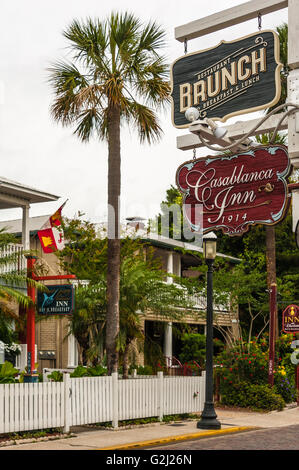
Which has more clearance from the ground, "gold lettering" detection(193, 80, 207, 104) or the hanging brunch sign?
"gold lettering" detection(193, 80, 207, 104)

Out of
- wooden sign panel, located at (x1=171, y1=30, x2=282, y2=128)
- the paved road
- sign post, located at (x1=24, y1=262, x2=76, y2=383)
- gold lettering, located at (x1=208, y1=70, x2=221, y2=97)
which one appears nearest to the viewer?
wooden sign panel, located at (x1=171, y1=30, x2=282, y2=128)

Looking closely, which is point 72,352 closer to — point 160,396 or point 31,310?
point 31,310

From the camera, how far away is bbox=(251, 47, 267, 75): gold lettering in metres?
7.67

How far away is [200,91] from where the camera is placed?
26.8 ft

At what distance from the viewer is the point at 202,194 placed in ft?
25.2

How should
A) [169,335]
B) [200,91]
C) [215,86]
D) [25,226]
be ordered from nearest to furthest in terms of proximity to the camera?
[215,86] < [200,91] < [25,226] < [169,335]

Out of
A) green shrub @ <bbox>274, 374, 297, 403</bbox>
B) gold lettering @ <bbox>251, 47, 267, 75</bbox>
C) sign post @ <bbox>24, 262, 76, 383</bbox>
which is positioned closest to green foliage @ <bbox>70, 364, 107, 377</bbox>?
sign post @ <bbox>24, 262, 76, 383</bbox>

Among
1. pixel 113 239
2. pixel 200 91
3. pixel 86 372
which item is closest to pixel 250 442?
pixel 86 372

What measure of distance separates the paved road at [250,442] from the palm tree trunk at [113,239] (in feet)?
11.5

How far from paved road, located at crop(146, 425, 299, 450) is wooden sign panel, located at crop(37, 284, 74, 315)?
16.4ft

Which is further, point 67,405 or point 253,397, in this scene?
point 253,397

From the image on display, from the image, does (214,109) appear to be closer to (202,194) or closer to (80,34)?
(202,194)

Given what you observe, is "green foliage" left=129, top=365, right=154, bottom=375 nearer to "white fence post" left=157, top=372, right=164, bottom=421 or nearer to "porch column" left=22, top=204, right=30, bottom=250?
"white fence post" left=157, top=372, right=164, bottom=421

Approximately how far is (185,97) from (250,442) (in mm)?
7523
